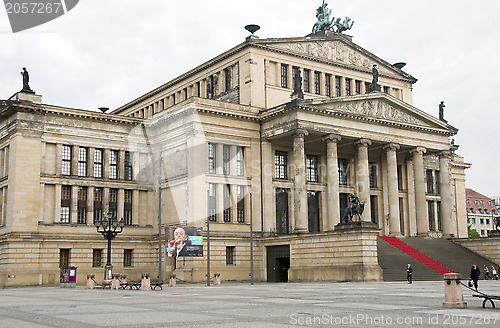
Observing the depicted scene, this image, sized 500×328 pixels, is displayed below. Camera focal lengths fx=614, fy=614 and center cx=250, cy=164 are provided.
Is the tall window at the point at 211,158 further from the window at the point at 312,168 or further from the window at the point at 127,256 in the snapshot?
the window at the point at 127,256

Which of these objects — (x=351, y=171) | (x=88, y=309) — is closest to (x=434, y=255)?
(x=351, y=171)

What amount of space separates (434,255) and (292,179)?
14.9 meters

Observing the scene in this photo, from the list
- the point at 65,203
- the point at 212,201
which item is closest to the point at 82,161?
the point at 65,203

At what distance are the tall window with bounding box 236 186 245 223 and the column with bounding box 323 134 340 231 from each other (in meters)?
7.98

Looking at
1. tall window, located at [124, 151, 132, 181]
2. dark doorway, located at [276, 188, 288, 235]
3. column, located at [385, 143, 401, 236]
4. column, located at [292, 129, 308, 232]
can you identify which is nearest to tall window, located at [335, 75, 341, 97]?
column, located at [385, 143, 401, 236]

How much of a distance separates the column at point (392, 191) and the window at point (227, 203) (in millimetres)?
16313

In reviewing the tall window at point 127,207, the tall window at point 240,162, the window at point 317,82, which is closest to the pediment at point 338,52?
the window at point 317,82

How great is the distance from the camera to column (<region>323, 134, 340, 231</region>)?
5619 cm

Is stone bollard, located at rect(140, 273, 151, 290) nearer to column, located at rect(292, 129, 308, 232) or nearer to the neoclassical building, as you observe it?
the neoclassical building

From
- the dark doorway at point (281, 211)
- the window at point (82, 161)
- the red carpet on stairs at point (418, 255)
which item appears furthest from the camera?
the dark doorway at point (281, 211)

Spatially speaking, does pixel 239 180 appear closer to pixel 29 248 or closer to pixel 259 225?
pixel 259 225

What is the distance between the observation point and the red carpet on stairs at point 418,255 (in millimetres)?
51469

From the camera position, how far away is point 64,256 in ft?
179

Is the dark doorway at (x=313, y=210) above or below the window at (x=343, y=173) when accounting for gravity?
below
